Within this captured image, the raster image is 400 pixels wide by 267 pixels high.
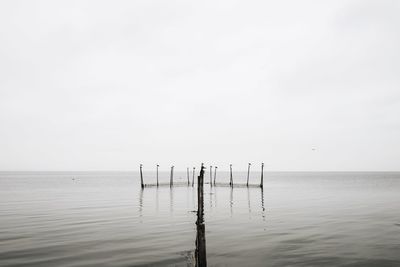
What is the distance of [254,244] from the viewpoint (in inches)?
610

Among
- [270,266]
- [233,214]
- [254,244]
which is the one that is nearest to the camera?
[270,266]

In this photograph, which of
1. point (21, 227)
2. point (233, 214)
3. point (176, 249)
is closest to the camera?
point (176, 249)

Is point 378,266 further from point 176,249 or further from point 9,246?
point 9,246

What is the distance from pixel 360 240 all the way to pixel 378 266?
172 inches

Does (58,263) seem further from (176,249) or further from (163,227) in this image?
(163,227)

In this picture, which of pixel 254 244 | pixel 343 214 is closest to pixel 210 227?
pixel 254 244

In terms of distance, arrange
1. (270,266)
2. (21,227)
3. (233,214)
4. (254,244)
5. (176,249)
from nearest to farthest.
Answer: (270,266) < (176,249) < (254,244) < (21,227) < (233,214)

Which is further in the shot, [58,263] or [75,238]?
[75,238]

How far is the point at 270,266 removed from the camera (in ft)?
40.1

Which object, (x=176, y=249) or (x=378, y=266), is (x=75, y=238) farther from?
(x=378, y=266)

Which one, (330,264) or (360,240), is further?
(360,240)

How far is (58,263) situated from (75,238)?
4.28 m

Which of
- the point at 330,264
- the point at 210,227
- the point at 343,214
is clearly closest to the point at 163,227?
the point at 210,227

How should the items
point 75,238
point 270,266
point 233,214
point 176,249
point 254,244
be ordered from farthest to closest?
point 233,214, point 75,238, point 254,244, point 176,249, point 270,266
